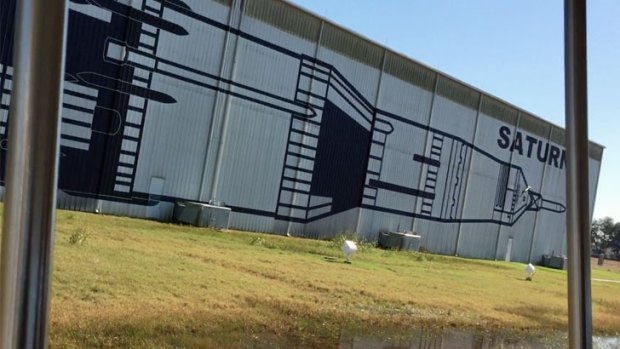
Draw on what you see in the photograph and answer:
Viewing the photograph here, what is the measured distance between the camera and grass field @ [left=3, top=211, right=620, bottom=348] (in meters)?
3.40

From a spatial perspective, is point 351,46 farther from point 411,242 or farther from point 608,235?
point 608,235

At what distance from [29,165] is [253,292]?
377 cm

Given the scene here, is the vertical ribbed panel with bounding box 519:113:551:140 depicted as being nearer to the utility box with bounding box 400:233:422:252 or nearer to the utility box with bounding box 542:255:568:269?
the utility box with bounding box 542:255:568:269

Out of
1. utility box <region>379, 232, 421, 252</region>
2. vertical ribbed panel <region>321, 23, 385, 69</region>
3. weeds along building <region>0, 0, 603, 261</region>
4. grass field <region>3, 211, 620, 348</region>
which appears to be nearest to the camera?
grass field <region>3, 211, 620, 348</region>

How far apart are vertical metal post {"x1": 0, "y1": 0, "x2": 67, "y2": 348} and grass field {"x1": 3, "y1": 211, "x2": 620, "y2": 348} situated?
232 centimetres

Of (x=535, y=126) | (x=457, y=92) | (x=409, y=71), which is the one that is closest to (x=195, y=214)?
(x=409, y=71)

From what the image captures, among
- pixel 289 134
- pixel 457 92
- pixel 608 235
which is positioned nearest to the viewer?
pixel 608 235

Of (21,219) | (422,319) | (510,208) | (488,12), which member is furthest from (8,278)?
(510,208)

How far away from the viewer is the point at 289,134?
5328 mm

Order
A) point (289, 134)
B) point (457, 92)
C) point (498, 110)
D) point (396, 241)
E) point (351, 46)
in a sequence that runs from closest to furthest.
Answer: point (289, 134) < point (351, 46) < point (396, 241) < point (457, 92) < point (498, 110)

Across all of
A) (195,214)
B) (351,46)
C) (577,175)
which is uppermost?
(351,46)

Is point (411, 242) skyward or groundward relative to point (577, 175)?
groundward

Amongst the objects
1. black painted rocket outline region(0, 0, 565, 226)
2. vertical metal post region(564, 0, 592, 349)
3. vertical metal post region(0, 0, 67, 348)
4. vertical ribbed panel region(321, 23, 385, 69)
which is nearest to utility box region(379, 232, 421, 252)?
black painted rocket outline region(0, 0, 565, 226)

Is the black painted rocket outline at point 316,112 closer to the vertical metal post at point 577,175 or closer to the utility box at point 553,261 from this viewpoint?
the utility box at point 553,261
